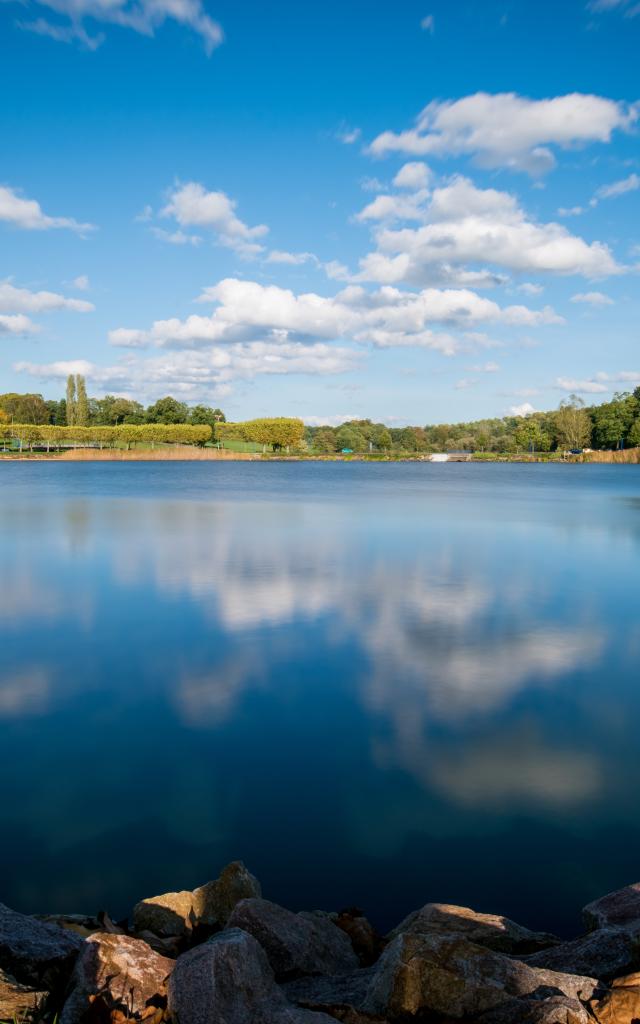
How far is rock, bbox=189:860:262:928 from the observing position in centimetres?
378

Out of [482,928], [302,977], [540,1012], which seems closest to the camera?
[540,1012]

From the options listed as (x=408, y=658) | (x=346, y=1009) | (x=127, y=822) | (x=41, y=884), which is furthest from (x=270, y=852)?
(x=408, y=658)

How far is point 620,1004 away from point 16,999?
83.9 inches

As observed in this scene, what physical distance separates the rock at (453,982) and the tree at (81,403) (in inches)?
4840

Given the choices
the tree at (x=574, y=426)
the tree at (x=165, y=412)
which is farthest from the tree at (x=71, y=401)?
the tree at (x=574, y=426)

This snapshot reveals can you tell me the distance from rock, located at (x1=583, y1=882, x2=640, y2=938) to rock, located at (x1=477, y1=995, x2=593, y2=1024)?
0.94 m

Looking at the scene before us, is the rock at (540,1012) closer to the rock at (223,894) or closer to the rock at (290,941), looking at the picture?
the rock at (290,941)

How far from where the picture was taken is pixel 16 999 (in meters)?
2.67

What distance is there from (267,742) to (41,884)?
2.40 m

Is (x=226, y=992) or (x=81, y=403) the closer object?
(x=226, y=992)

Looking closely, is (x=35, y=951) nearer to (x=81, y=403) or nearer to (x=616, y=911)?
(x=616, y=911)

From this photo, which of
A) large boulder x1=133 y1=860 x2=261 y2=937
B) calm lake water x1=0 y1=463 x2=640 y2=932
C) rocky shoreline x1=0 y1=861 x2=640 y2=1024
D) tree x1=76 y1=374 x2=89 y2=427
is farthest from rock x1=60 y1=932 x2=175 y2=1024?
tree x1=76 y1=374 x2=89 y2=427

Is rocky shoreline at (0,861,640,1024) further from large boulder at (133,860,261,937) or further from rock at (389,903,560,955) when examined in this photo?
large boulder at (133,860,261,937)

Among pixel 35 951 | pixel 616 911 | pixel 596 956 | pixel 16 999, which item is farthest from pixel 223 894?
pixel 616 911
